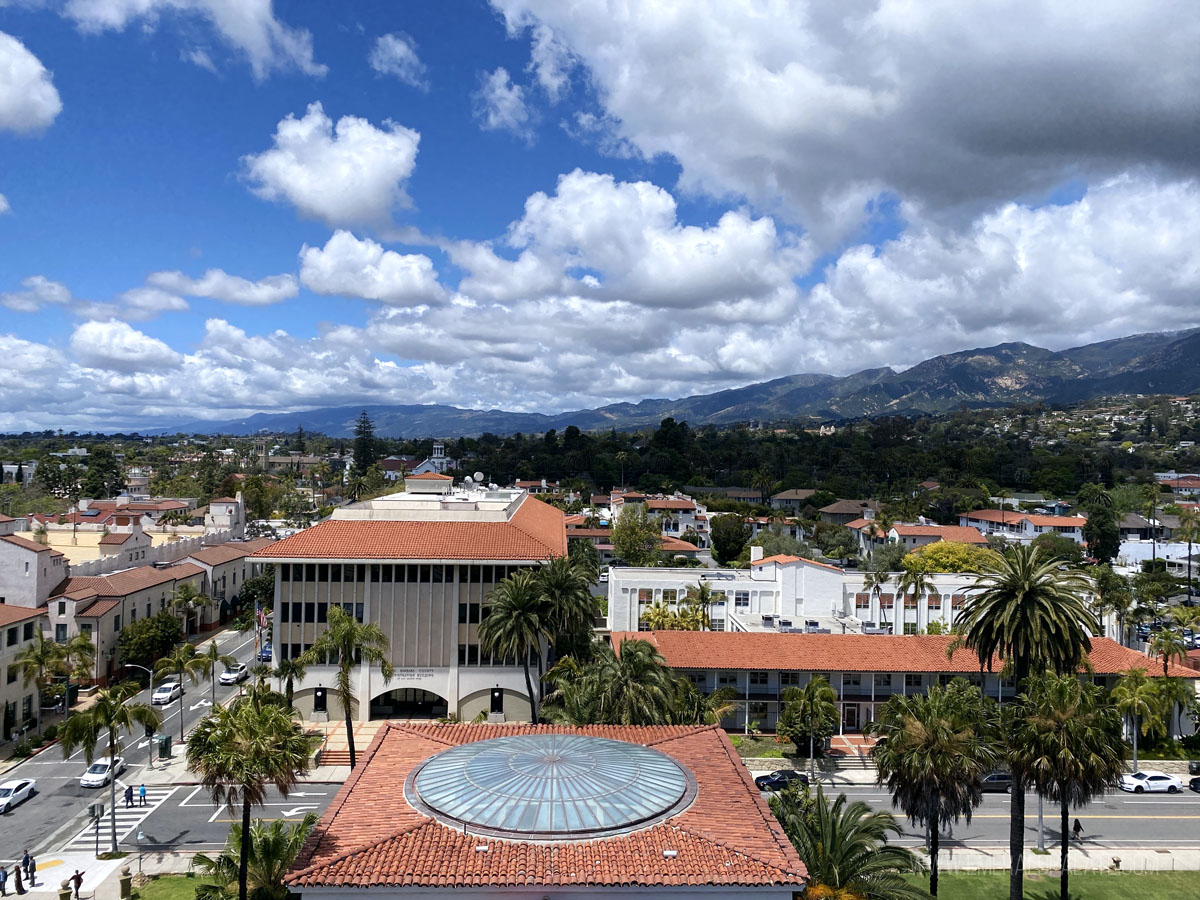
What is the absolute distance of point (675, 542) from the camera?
126m

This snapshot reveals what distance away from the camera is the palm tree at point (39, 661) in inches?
2084

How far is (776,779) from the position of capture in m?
46.2

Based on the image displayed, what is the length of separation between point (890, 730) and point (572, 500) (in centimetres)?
15050

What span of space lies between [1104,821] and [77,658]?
7068 centimetres

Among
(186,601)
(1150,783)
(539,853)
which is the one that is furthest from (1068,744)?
(186,601)

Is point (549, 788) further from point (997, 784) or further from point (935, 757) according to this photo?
point (997, 784)

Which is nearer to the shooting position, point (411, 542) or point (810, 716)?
point (810, 716)

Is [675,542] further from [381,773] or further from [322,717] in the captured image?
[381,773]

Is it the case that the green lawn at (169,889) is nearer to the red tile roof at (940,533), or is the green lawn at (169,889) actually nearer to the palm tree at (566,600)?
the palm tree at (566,600)

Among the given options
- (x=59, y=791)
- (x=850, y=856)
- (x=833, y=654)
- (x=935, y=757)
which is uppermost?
(x=935, y=757)

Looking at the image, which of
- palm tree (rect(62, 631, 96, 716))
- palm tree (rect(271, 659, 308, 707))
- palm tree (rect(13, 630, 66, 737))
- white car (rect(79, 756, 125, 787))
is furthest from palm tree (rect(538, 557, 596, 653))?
palm tree (rect(62, 631, 96, 716))

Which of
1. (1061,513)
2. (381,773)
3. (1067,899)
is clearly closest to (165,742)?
(381,773)

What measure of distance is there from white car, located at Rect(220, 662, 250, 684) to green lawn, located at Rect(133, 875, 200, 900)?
32.6m

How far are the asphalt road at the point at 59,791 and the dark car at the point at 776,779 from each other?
118ft
